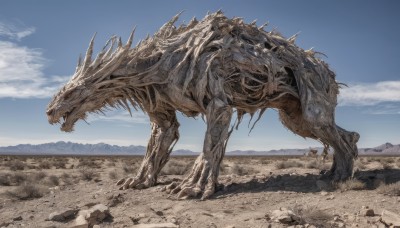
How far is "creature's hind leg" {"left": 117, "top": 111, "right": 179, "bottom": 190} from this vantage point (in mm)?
9414

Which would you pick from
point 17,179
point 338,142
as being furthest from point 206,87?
point 17,179

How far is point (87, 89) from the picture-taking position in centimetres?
828

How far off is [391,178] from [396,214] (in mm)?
3401

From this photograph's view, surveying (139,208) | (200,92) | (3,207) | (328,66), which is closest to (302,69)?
(328,66)

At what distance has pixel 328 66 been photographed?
1086 centimetres

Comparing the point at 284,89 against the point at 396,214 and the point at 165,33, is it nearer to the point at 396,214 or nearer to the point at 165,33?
the point at 165,33

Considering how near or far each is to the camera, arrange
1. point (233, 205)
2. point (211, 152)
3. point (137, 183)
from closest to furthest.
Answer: point (233, 205), point (211, 152), point (137, 183)

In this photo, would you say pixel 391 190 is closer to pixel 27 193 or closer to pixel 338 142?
pixel 338 142

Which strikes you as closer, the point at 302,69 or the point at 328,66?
Result: the point at 302,69

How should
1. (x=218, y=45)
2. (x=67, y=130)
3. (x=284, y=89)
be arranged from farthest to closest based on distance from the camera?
(x=284, y=89)
(x=218, y=45)
(x=67, y=130)

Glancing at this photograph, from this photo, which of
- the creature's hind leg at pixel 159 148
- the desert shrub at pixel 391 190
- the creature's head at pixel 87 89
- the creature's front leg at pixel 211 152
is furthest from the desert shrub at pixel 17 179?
the desert shrub at pixel 391 190

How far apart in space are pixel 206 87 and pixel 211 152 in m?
1.33

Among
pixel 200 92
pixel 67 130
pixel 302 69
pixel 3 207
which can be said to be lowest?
pixel 3 207

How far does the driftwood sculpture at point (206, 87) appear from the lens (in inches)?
328
